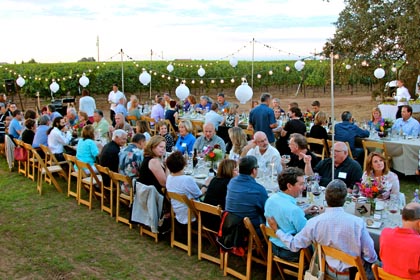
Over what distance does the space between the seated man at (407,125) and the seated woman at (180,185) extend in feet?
17.0

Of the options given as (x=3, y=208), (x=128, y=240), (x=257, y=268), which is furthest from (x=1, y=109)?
(x=257, y=268)

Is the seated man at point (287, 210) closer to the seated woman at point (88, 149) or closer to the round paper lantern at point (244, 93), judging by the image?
the seated woman at point (88, 149)

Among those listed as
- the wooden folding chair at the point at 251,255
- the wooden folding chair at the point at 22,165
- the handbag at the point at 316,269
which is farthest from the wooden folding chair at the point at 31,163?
the handbag at the point at 316,269

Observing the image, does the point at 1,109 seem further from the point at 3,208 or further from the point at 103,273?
the point at 103,273

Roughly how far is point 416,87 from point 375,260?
17.7 meters

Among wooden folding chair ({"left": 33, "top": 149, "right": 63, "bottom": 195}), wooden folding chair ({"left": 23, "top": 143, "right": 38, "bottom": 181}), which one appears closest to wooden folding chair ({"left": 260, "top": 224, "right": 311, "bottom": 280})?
wooden folding chair ({"left": 33, "top": 149, "right": 63, "bottom": 195})

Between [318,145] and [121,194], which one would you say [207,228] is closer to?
[121,194]

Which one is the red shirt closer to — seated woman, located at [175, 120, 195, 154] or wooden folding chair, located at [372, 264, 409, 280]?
wooden folding chair, located at [372, 264, 409, 280]

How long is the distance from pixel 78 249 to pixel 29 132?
4.38 m

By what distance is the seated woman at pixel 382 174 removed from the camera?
5.14 m

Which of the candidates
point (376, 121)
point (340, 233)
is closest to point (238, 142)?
point (340, 233)

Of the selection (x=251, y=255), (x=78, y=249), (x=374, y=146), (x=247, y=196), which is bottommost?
(x=78, y=249)

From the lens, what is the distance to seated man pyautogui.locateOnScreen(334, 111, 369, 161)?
8.84 metres

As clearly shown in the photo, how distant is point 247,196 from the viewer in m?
4.82
